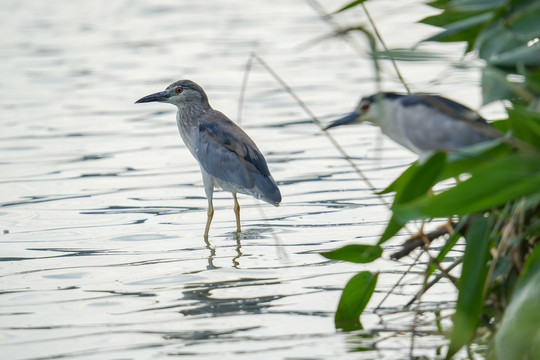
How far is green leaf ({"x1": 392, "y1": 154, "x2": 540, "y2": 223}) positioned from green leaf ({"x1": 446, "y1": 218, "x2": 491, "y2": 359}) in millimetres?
401

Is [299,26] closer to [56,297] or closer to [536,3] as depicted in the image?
[56,297]

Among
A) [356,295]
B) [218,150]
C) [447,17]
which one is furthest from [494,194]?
[218,150]

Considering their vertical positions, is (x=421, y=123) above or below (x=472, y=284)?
above

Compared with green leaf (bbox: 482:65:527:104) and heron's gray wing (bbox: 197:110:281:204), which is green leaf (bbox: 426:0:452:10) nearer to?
green leaf (bbox: 482:65:527:104)

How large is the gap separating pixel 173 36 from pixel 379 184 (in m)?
11.2

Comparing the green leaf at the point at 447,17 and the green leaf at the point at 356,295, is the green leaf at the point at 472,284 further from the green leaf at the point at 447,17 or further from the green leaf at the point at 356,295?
the green leaf at the point at 447,17

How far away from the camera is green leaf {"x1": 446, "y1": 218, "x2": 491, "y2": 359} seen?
11.8 ft

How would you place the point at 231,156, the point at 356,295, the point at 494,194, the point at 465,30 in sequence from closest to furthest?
1. the point at 494,194
2. the point at 465,30
3. the point at 356,295
4. the point at 231,156

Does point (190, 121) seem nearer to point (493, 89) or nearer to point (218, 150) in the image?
point (218, 150)

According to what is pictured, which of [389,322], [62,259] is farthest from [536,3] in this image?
[62,259]

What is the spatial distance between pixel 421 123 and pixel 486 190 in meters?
1.30

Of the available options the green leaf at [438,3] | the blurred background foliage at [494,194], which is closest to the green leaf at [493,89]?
the blurred background foliage at [494,194]

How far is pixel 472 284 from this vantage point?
3621 millimetres

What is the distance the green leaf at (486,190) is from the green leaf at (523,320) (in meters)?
0.29
